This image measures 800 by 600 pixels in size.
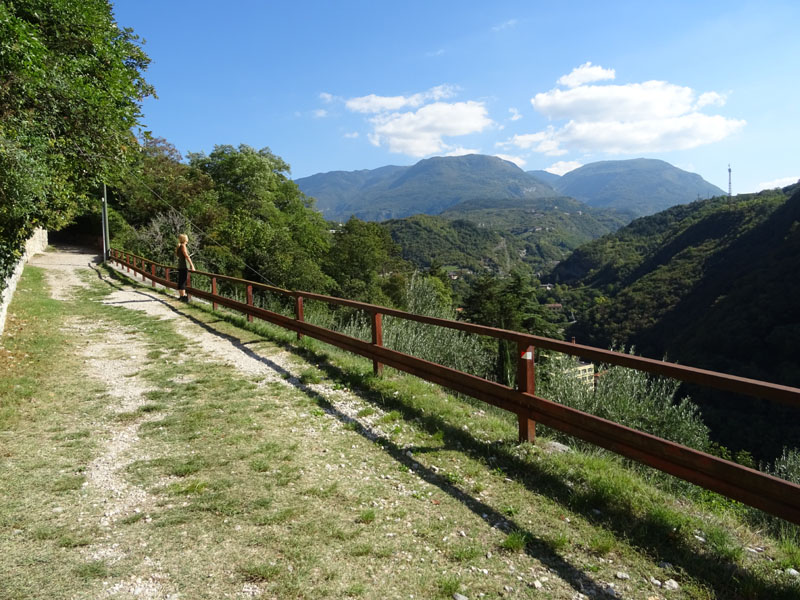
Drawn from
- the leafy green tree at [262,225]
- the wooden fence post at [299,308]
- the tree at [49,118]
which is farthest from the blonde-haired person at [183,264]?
the leafy green tree at [262,225]

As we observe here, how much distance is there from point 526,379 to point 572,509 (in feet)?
3.98

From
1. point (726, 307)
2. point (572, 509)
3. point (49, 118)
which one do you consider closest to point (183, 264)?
point (49, 118)

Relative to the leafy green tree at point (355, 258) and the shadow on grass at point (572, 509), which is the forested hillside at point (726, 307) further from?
the shadow on grass at point (572, 509)

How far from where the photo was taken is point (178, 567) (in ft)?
8.84

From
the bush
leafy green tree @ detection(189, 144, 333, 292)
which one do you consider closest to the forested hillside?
leafy green tree @ detection(189, 144, 333, 292)

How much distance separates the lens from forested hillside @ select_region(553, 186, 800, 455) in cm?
4366

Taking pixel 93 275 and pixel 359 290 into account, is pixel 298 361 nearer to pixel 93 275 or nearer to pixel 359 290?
pixel 93 275

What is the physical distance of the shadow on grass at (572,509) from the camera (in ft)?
8.49

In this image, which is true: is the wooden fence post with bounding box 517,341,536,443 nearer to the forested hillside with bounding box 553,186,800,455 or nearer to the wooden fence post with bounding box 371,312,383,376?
the wooden fence post with bounding box 371,312,383,376

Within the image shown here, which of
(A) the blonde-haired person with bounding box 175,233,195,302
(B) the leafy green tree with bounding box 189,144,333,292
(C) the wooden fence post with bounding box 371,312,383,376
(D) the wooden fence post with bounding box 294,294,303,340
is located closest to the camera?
(C) the wooden fence post with bounding box 371,312,383,376

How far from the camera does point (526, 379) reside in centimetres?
428

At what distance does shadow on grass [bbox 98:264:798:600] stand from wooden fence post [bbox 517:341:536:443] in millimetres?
180

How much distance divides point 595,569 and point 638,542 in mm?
463

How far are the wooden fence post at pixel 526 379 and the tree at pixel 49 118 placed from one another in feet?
21.9
